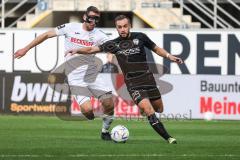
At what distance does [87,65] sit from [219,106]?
10.7 metres

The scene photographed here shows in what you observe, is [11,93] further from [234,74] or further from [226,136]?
[226,136]

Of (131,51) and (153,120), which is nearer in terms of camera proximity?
(153,120)

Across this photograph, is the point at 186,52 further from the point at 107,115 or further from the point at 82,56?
the point at 107,115

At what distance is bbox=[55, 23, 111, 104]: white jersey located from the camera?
17.3 metres

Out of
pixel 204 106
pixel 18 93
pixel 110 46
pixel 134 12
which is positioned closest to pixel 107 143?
pixel 110 46

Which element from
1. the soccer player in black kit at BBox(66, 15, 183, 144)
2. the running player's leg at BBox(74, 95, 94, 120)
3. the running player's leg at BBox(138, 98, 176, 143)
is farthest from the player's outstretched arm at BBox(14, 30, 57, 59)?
the running player's leg at BBox(138, 98, 176, 143)

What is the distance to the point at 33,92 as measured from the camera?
28.3 m

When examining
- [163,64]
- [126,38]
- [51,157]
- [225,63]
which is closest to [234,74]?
[225,63]

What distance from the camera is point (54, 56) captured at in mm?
29438

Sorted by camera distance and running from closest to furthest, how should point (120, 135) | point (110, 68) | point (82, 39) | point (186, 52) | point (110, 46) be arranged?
1. point (120, 135)
2. point (110, 46)
3. point (82, 39)
4. point (110, 68)
5. point (186, 52)

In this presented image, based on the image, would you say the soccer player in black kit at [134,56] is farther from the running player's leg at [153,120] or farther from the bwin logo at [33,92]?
the bwin logo at [33,92]

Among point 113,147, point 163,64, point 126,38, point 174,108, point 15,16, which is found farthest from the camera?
point 15,16

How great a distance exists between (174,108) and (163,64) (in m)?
2.38

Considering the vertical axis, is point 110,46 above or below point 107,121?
above
